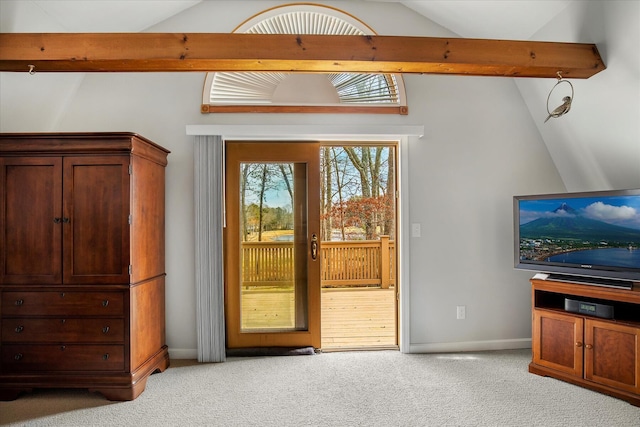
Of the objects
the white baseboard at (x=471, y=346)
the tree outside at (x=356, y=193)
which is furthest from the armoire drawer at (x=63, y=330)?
the tree outside at (x=356, y=193)

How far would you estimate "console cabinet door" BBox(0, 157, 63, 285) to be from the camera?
8.66ft

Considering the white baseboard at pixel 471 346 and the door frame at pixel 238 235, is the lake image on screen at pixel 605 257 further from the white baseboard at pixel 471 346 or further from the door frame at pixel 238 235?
the door frame at pixel 238 235

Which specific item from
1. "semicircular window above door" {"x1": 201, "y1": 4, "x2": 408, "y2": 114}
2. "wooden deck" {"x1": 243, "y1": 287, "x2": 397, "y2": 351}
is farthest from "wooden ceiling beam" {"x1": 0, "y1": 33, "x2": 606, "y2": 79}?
"wooden deck" {"x1": 243, "y1": 287, "x2": 397, "y2": 351}

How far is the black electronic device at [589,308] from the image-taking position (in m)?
2.63

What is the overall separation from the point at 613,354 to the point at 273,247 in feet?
8.77

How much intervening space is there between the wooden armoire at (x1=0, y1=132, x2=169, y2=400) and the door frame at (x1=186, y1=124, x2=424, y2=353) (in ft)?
2.51

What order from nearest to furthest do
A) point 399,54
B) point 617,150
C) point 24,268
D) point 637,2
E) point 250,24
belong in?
point 637,2 → point 399,54 → point 24,268 → point 617,150 → point 250,24

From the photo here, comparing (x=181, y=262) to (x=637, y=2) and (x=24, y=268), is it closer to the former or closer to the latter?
(x=24, y=268)

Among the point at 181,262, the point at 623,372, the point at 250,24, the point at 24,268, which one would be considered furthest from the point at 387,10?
the point at 24,268

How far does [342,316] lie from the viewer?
474cm

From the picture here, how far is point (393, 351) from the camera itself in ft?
11.4

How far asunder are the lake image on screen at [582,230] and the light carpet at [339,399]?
942 millimetres

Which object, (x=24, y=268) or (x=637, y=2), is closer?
(x=637, y=2)

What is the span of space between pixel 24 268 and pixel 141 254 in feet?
2.50
